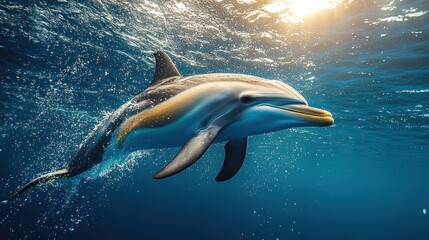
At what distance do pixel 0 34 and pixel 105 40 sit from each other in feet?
15.1

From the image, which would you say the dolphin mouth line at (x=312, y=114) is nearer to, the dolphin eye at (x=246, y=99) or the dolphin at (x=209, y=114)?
the dolphin at (x=209, y=114)

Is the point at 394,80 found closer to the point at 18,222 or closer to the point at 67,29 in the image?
the point at 67,29

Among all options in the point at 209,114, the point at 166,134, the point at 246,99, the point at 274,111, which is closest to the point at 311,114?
the point at 274,111

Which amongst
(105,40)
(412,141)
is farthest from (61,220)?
(412,141)

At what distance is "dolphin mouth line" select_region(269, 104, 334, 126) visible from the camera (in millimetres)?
2086

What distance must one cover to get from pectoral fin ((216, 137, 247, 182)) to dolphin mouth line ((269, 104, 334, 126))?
1093 mm

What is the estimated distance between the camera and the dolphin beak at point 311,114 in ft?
6.84

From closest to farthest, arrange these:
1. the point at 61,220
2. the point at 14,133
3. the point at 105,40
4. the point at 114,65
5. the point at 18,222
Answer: the point at 105,40
the point at 114,65
the point at 18,222
the point at 61,220
the point at 14,133

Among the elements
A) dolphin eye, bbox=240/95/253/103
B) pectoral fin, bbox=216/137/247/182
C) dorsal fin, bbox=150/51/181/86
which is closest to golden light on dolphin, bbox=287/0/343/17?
dorsal fin, bbox=150/51/181/86

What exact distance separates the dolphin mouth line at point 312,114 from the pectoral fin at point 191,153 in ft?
2.12

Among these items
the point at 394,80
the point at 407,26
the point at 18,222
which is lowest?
the point at 18,222

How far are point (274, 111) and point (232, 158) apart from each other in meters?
1.27

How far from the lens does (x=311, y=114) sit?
2.14m

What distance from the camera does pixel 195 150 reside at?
2002 mm
